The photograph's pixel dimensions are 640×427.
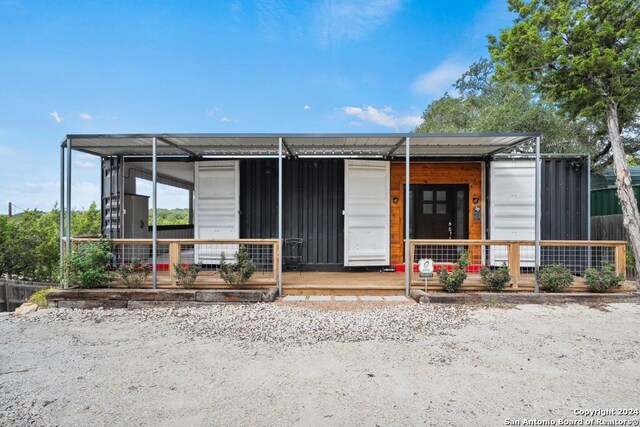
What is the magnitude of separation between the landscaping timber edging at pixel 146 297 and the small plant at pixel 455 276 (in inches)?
95.6

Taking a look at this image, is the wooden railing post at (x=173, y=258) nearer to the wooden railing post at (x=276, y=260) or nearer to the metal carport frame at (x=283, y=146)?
the metal carport frame at (x=283, y=146)

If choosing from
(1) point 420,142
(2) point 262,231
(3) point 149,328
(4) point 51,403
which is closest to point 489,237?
(1) point 420,142

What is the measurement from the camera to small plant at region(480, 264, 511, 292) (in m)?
4.95

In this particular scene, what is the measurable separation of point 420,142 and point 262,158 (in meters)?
2.93

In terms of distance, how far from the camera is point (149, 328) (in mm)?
3922

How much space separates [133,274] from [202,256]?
140cm

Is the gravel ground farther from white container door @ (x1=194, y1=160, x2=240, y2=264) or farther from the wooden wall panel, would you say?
the wooden wall panel

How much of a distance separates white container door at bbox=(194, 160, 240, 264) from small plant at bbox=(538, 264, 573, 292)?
500cm

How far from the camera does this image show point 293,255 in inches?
262

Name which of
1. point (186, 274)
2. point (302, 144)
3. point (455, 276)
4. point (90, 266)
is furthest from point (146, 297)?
point (455, 276)

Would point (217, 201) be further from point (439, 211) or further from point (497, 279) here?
point (497, 279)

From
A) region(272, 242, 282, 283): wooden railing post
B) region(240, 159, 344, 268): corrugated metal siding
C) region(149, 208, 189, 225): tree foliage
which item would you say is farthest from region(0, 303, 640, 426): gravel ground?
region(149, 208, 189, 225): tree foliage

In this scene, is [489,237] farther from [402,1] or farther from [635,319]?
[402,1]

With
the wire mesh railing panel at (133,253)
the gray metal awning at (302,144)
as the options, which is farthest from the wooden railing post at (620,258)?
the wire mesh railing panel at (133,253)
